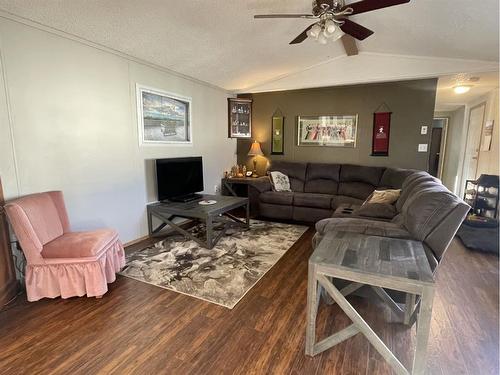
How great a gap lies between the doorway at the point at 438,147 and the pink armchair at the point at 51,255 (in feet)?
28.0

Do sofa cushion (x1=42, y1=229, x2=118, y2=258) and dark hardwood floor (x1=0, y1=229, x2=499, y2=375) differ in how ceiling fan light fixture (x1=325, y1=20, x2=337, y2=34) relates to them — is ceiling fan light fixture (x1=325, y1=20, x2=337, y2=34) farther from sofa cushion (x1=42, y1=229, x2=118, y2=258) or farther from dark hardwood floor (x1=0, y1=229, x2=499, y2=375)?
sofa cushion (x1=42, y1=229, x2=118, y2=258)

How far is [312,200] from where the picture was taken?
14.0 ft

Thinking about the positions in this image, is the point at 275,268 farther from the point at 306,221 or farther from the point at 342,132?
the point at 342,132

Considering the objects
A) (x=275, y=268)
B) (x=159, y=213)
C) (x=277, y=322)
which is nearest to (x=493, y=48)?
(x=275, y=268)

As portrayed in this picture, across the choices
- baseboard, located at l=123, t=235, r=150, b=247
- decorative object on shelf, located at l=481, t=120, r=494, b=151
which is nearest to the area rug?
baseboard, located at l=123, t=235, r=150, b=247

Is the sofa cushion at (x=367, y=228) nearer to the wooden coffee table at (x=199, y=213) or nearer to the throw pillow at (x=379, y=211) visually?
the throw pillow at (x=379, y=211)

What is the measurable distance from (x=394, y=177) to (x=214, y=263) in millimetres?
2958

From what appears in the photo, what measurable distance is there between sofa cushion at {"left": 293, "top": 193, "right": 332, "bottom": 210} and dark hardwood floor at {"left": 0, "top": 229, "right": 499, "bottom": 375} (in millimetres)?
1913

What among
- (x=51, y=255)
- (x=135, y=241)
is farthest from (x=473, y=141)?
(x=51, y=255)

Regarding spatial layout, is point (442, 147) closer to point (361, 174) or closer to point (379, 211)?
point (361, 174)

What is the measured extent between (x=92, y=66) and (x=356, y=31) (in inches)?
106

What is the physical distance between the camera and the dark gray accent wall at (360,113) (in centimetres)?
435

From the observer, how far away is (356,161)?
4.84 meters

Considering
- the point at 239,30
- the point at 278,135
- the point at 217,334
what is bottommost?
the point at 217,334
